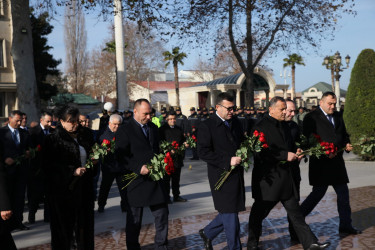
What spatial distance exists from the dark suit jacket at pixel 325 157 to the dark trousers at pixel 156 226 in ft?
7.75

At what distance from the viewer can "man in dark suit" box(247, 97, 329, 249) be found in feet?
19.3

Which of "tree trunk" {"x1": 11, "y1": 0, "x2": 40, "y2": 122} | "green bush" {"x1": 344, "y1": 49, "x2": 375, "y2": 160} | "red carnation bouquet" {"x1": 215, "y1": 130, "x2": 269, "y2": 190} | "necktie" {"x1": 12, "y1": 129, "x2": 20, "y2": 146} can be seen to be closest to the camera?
"red carnation bouquet" {"x1": 215, "y1": 130, "x2": 269, "y2": 190}

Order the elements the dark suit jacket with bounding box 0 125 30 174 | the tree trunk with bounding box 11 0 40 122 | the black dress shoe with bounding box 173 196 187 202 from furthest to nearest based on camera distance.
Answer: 1. the tree trunk with bounding box 11 0 40 122
2. the black dress shoe with bounding box 173 196 187 202
3. the dark suit jacket with bounding box 0 125 30 174

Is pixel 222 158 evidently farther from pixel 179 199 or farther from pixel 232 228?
pixel 179 199

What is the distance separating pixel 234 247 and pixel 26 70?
451 inches

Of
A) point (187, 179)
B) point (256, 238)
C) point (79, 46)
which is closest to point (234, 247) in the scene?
point (256, 238)

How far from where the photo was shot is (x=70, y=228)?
17.8ft

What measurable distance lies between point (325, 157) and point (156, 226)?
2641mm

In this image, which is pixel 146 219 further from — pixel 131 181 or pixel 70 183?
pixel 70 183

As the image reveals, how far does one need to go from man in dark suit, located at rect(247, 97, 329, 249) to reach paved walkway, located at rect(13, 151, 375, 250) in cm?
55

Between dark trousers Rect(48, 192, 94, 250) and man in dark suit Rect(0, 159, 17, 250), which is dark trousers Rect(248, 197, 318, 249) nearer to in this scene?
dark trousers Rect(48, 192, 94, 250)

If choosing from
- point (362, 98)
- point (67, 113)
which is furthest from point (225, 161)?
point (362, 98)

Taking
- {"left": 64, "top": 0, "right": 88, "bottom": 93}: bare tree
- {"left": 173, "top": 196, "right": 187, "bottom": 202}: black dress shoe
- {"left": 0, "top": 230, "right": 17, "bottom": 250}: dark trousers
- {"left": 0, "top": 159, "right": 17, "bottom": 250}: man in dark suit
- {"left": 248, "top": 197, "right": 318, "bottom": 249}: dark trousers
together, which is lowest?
{"left": 173, "top": 196, "right": 187, "bottom": 202}: black dress shoe

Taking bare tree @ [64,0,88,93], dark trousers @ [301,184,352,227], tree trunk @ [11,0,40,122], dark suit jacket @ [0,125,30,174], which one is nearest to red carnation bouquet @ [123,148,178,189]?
dark trousers @ [301,184,352,227]
